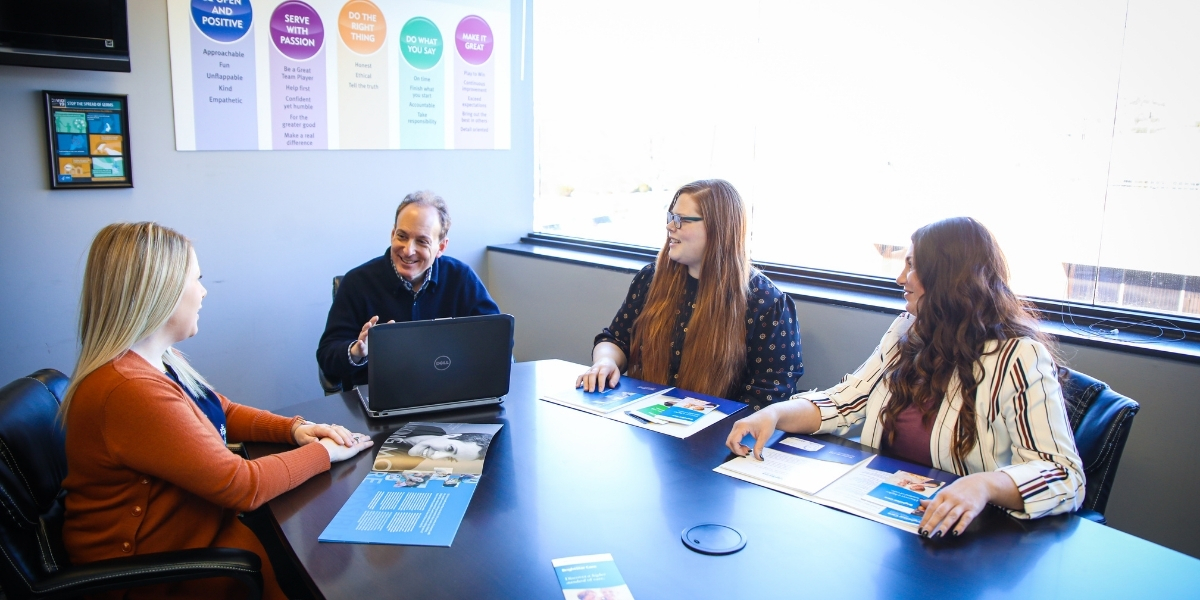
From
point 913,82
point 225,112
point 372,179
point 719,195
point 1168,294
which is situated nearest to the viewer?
point 1168,294

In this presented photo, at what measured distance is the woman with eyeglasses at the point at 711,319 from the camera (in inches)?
92.9

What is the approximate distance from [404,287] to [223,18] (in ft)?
4.61

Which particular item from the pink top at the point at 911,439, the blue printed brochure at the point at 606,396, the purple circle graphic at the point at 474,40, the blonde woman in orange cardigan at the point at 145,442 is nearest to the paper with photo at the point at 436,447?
the blonde woman in orange cardigan at the point at 145,442

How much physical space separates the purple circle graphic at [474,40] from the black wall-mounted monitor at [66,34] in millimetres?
1516

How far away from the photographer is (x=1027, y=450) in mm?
1561

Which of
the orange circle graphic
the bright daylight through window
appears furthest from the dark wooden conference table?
the orange circle graphic

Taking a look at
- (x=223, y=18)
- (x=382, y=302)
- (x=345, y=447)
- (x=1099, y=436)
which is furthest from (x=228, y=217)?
(x=1099, y=436)

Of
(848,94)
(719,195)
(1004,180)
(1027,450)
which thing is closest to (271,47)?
(719,195)

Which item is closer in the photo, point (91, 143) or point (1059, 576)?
point (1059, 576)

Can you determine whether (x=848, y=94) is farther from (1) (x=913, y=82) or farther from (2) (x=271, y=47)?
(2) (x=271, y=47)

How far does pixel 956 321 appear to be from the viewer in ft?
5.85

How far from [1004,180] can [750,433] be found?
1.46 m

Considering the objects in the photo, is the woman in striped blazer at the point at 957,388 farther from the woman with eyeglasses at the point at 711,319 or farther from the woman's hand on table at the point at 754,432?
the woman with eyeglasses at the point at 711,319

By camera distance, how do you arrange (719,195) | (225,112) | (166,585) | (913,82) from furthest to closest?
(225,112)
(913,82)
(719,195)
(166,585)
